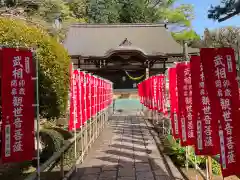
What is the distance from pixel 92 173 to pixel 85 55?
1883 cm

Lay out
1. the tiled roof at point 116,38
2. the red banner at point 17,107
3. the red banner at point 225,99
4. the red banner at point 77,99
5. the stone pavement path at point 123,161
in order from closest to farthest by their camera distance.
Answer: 1. the red banner at point 225,99
2. the red banner at point 17,107
3. the stone pavement path at point 123,161
4. the red banner at point 77,99
5. the tiled roof at point 116,38

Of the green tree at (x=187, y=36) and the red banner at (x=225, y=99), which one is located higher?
the green tree at (x=187, y=36)

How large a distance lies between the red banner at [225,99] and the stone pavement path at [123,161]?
224 centimetres

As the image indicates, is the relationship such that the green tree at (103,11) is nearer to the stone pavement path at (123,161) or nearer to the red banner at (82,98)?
the stone pavement path at (123,161)

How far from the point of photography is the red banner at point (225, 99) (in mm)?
3283

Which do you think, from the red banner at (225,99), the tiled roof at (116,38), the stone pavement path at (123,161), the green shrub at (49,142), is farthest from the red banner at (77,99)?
the tiled roof at (116,38)

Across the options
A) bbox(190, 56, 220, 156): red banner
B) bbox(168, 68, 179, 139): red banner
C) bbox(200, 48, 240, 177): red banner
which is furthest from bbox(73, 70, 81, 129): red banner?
bbox(200, 48, 240, 177): red banner

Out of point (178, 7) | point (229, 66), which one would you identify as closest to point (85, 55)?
point (229, 66)

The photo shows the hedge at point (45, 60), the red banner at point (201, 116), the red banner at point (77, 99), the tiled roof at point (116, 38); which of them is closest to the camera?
the red banner at point (201, 116)

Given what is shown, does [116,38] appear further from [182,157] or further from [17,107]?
[17,107]

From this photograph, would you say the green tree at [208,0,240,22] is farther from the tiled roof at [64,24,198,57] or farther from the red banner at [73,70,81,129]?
the tiled roof at [64,24,198,57]

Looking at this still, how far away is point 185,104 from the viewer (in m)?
5.18

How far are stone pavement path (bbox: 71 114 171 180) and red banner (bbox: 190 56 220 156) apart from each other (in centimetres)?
151

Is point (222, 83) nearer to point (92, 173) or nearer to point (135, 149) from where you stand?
point (92, 173)
